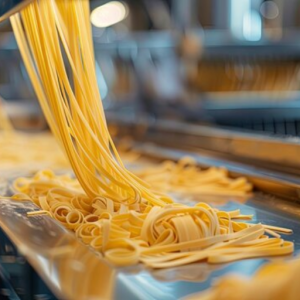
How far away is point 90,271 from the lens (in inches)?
34.3

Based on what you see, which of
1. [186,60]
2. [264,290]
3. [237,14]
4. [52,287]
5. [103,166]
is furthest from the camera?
[237,14]

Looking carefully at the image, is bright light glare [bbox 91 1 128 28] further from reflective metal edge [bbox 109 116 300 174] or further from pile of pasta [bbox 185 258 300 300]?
pile of pasta [bbox 185 258 300 300]

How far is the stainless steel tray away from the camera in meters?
0.83

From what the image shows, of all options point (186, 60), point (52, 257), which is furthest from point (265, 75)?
point (52, 257)

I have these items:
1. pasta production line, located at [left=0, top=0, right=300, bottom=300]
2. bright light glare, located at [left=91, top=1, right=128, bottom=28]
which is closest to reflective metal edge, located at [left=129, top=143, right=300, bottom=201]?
pasta production line, located at [left=0, top=0, right=300, bottom=300]

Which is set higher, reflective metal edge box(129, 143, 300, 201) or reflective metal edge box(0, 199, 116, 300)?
reflective metal edge box(0, 199, 116, 300)

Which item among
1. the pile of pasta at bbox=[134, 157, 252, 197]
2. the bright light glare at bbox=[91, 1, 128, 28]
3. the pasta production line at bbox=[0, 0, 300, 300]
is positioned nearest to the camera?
the pasta production line at bbox=[0, 0, 300, 300]

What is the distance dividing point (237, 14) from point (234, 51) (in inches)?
32.8

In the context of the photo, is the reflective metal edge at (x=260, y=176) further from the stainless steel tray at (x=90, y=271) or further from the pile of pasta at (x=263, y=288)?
the pile of pasta at (x=263, y=288)

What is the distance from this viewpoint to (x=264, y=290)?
2.34 ft

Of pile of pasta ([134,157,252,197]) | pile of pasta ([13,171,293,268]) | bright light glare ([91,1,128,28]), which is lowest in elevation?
pile of pasta ([134,157,252,197])

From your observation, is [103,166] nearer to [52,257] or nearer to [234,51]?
[52,257]

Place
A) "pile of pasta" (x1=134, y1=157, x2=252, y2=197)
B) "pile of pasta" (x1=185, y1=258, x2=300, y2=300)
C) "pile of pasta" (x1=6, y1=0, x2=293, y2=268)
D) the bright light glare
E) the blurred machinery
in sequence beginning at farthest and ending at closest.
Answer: the bright light glare → the blurred machinery → "pile of pasta" (x1=134, y1=157, x2=252, y2=197) → "pile of pasta" (x1=6, y1=0, x2=293, y2=268) → "pile of pasta" (x1=185, y1=258, x2=300, y2=300)

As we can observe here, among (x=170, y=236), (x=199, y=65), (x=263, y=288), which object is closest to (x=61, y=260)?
(x=170, y=236)
